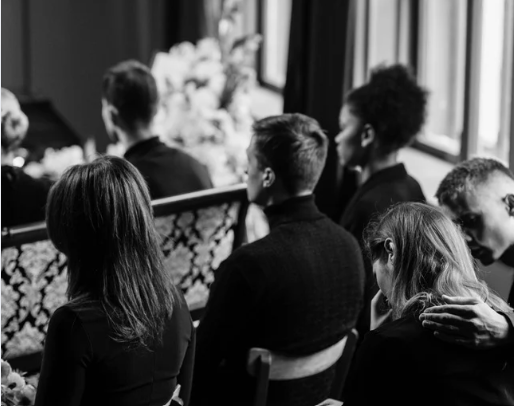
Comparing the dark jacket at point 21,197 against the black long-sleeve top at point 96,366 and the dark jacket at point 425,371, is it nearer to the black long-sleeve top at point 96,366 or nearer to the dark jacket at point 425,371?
the black long-sleeve top at point 96,366

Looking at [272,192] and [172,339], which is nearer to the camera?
[172,339]

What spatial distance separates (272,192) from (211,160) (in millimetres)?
1665

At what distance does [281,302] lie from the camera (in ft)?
8.29

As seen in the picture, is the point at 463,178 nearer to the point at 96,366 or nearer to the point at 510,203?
the point at 510,203

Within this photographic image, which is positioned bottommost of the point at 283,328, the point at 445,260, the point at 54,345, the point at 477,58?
the point at 283,328

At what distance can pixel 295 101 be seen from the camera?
4242 millimetres

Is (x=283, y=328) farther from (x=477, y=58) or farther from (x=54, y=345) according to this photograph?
(x=477, y=58)

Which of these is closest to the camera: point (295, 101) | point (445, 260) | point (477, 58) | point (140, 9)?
point (445, 260)

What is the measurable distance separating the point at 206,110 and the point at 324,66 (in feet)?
1.95

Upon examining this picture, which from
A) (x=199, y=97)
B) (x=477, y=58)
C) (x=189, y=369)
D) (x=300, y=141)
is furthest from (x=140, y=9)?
(x=189, y=369)

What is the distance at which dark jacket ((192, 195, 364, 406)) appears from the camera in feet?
8.23

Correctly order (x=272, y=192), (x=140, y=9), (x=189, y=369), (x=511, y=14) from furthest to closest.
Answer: (x=140, y=9) → (x=511, y=14) → (x=272, y=192) → (x=189, y=369)

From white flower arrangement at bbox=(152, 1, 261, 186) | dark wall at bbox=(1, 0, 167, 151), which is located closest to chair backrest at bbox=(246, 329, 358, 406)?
white flower arrangement at bbox=(152, 1, 261, 186)

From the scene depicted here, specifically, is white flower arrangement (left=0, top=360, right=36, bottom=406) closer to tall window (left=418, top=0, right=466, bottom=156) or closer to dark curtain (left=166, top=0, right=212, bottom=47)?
tall window (left=418, top=0, right=466, bottom=156)
